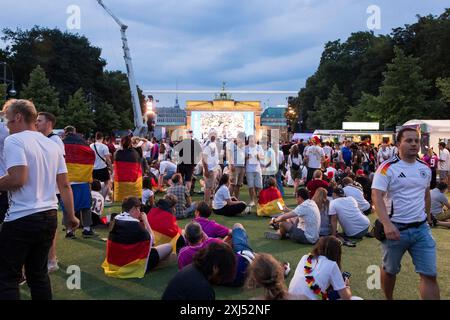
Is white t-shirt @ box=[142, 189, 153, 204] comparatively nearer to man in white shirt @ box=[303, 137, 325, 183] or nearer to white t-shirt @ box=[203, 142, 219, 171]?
white t-shirt @ box=[203, 142, 219, 171]

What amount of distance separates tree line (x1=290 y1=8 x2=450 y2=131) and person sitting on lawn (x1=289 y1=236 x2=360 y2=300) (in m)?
28.9

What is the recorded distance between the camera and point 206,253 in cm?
294

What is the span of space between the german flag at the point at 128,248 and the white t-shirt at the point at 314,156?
8.16m

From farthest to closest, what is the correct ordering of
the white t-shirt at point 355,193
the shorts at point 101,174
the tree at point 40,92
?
the tree at point 40,92 < the shorts at point 101,174 < the white t-shirt at point 355,193

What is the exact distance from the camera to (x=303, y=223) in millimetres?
7449

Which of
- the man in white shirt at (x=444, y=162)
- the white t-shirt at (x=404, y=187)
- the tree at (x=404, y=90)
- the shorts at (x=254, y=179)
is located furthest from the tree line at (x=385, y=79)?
the white t-shirt at (x=404, y=187)

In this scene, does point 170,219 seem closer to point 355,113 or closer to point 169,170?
point 169,170

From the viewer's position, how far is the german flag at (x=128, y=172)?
9148 millimetres

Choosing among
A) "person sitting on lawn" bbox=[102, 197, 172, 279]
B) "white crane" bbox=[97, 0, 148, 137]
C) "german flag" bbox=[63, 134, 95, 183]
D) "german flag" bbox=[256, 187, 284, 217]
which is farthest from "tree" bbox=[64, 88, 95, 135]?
Answer: "person sitting on lawn" bbox=[102, 197, 172, 279]

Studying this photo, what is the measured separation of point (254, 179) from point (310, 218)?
403 cm

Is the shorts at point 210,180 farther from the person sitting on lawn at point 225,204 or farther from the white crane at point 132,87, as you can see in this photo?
the white crane at point 132,87
